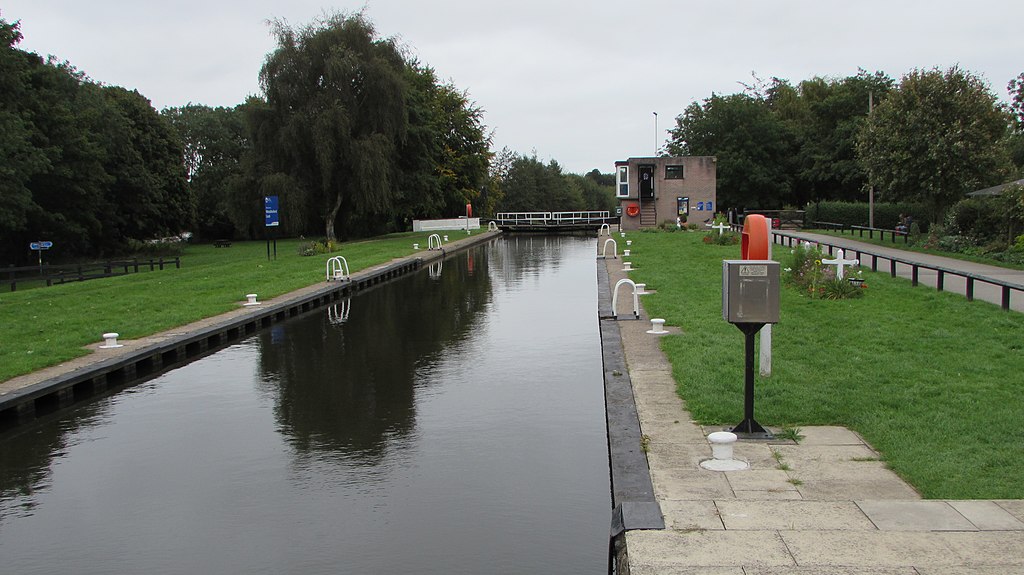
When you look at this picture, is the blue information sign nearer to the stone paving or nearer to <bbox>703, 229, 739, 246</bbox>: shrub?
<bbox>703, 229, 739, 246</bbox>: shrub

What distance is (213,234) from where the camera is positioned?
68875mm

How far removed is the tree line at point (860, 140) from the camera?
29359 mm

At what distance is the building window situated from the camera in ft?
188

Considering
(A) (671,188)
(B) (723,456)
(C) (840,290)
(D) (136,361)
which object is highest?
(A) (671,188)

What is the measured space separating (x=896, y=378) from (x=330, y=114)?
3544 cm

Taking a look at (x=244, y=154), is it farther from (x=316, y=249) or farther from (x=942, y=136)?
(x=942, y=136)

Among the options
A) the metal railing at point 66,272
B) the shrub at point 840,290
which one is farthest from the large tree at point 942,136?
the metal railing at point 66,272

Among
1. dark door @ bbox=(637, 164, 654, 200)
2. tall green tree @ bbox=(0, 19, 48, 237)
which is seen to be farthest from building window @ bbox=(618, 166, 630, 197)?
tall green tree @ bbox=(0, 19, 48, 237)

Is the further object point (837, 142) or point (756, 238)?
point (837, 142)

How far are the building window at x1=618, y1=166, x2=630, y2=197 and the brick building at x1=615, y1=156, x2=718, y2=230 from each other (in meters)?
0.19

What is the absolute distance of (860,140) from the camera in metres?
33.1

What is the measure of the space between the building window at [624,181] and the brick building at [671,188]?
7.4 inches

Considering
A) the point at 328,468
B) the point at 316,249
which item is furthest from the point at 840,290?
the point at 316,249

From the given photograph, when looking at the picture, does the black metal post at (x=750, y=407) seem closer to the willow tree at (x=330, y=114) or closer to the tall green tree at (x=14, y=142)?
the tall green tree at (x=14, y=142)
